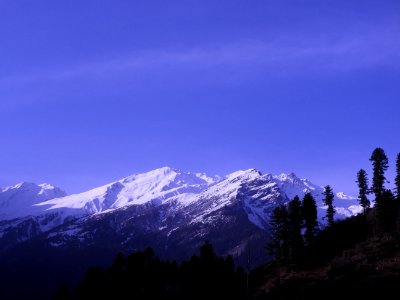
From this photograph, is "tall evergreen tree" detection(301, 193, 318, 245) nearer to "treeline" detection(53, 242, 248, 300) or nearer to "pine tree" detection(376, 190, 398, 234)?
"pine tree" detection(376, 190, 398, 234)

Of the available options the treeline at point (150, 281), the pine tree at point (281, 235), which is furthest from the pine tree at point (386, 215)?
the treeline at point (150, 281)

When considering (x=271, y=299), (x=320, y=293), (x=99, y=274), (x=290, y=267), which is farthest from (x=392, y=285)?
(x=99, y=274)

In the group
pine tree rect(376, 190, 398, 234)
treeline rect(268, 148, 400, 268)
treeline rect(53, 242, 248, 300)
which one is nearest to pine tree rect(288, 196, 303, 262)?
treeline rect(268, 148, 400, 268)

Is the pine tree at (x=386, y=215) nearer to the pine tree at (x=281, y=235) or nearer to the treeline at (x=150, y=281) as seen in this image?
the pine tree at (x=281, y=235)

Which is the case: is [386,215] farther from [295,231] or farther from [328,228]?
[328,228]

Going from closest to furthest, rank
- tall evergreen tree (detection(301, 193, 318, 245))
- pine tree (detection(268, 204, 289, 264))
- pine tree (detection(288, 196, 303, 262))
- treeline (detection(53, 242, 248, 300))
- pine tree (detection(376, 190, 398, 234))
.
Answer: treeline (detection(53, 242, 248, 300))
pine tree (detection(376, 190, 398, 234))
pine tree (detection(288, 196, 303, 262))
pine tree (detection(268, 204, 289, 264))
tall evergreen tree (detection(301, 193, 318, 245))

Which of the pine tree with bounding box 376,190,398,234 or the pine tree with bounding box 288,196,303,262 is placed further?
the pine tree with bounding box 288,196,303,262

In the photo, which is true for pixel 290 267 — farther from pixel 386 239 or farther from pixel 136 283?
pixel 136 283

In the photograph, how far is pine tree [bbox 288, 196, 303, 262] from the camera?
9262 centimetres

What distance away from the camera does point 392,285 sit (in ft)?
205

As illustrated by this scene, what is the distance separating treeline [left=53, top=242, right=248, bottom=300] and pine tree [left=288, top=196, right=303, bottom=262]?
1123 cm

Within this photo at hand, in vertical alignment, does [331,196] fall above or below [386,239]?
above

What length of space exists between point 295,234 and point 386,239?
627 inches

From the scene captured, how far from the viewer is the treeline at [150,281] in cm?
8031
